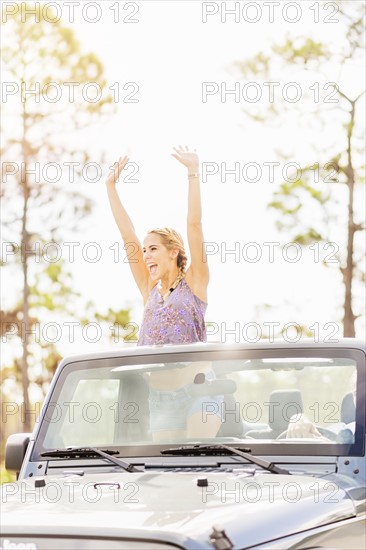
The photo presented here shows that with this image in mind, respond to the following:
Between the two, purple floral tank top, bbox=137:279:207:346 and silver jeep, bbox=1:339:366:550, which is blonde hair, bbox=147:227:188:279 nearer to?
purple floral tank top, bbox=137:279:207:346

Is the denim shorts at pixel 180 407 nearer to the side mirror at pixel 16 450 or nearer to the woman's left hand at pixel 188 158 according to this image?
the side mirror at pixel 16 450

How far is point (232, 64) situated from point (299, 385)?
55.3 feet

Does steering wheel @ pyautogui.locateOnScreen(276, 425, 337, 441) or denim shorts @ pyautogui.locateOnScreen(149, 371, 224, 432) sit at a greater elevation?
denim shorts @ pyautogui.locateOnScreen(149, 371, 224, 432)

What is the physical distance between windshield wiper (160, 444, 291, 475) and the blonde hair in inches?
60.1

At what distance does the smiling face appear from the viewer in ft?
19.7

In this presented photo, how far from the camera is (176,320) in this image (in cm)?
584

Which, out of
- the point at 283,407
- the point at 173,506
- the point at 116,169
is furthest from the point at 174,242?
the point at 173,506

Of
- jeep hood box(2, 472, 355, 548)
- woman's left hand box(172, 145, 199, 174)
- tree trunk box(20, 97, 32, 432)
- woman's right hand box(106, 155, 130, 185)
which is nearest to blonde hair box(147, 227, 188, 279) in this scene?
woman's left hand box(172, 145, 199, 174)

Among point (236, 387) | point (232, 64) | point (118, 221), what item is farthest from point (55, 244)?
point (236, 387)

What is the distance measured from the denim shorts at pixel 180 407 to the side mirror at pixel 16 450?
24.7 inches

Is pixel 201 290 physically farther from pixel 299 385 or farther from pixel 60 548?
pixel 60 548

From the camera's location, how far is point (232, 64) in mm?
21203

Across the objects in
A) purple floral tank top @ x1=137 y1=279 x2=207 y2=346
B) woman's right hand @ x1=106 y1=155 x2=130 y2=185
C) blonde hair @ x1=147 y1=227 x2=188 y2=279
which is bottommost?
purple floral tank top @ x1=137 y1=279 x2=207 y2=346

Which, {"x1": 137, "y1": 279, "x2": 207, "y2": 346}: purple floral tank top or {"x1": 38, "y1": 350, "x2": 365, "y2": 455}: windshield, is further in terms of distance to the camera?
{"x1": 137, "y1": 279, "x2": 207, "y2": 346}: purple floral tank top
